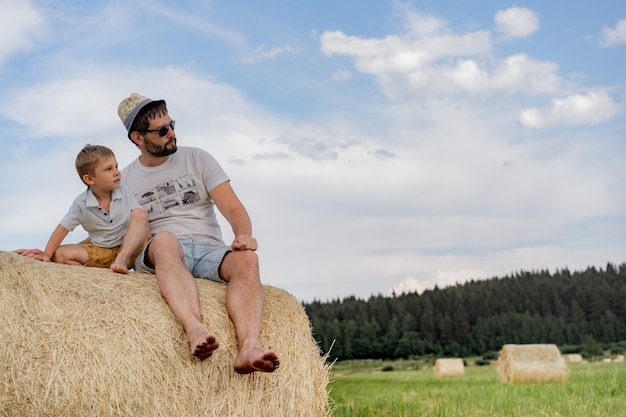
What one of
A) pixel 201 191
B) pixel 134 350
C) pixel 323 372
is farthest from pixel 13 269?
pixel 323 372

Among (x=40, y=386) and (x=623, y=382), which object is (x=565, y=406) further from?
(x=40, y=386)

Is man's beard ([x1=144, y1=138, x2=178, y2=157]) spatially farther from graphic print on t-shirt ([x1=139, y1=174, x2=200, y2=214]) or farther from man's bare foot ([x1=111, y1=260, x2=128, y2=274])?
man's bare foot ([x1=111, y1=260, x2=128, y2=274])

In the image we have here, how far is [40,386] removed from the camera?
4488 millimetres

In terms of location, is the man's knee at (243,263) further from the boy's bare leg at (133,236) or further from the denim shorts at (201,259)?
the boy's bare leg at (133,236)

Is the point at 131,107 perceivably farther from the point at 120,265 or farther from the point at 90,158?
the point at 120,265

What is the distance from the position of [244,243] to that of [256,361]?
2.78 ft

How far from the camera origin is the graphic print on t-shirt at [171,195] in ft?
18.3

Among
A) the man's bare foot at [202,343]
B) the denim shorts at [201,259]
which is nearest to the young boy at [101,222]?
the denim shorts at [201,259]

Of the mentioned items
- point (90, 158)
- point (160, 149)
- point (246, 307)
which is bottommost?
point (246, 307)

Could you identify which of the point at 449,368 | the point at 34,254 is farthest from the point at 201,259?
the point at 449,368

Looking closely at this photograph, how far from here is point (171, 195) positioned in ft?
18.4

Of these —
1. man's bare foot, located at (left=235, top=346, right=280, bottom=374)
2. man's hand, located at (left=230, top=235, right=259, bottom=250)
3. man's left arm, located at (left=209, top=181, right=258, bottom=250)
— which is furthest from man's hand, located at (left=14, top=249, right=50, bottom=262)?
man's bare foot, located at (left=235, top=346, right=280, bottom=374)

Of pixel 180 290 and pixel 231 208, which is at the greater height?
pixel 231 208

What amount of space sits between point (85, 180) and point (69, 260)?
59 cm
